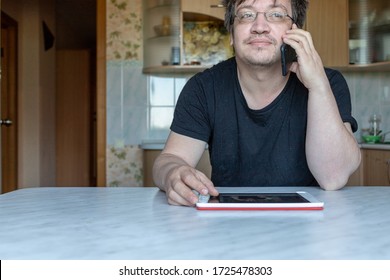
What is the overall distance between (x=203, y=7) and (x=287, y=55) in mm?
2125

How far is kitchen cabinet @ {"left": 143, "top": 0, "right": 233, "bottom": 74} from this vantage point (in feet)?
10.7

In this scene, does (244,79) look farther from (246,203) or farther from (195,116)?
(246,203)

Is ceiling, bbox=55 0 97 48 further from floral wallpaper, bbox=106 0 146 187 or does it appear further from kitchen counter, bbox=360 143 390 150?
kitchen counter, bbox=360 143 390 150

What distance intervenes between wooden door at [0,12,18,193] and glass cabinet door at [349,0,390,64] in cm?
291

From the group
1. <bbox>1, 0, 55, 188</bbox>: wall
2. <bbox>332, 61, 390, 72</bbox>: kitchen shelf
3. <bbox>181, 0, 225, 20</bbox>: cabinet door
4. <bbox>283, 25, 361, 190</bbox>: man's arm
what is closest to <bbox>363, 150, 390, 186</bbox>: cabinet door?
<bbox>332, 61, 390, 72</bbox>: kitchen shelf

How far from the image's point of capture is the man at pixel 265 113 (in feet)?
3.81

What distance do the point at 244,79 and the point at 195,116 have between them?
182 mm

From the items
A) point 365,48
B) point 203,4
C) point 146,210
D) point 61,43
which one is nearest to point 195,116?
point 146,210

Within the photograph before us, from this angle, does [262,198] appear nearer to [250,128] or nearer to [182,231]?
[182,231]

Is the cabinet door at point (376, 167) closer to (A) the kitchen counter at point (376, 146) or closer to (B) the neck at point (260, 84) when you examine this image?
(A) the kitchen counter at point (376, 146)

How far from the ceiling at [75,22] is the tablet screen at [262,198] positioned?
15.4ft

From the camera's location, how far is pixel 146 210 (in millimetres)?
807

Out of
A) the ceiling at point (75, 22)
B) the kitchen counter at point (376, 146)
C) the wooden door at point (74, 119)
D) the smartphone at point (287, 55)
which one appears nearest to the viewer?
the smartphone at point (287, 55)

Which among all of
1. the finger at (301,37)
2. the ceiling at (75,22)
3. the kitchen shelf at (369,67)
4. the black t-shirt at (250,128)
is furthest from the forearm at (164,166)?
the ceiling at (75,22)
